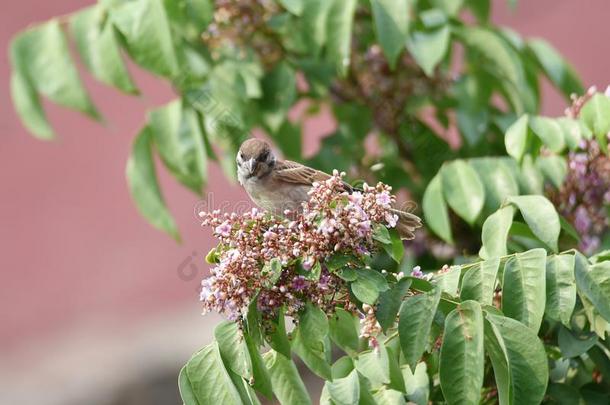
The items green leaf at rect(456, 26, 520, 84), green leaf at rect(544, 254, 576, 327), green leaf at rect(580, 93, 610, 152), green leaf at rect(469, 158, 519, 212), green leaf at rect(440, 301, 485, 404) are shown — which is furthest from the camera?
green leaf at rect(456, 26, 520, 84)

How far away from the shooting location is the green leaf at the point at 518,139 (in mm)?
3188

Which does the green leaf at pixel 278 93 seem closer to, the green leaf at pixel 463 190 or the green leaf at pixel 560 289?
the green leaf at pixel 463 190

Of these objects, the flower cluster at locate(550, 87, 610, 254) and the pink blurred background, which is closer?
the flower cluster at locate(550, 87, 610, 254)

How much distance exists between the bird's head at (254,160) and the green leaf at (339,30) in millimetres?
455

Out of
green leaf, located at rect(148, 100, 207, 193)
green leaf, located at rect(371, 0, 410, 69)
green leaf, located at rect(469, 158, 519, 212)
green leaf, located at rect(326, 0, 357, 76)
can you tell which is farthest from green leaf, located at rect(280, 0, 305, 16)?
green leaf, located at rect(469, 158, 519, 212)

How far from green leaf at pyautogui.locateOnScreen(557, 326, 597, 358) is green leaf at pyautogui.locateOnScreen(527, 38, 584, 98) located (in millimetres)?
1787

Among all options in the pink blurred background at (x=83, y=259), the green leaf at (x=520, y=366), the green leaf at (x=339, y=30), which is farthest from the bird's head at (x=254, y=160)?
the pink blurred background at (x=83, y=259)

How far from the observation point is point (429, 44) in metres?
3.95

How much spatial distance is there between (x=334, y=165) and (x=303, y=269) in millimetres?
1973

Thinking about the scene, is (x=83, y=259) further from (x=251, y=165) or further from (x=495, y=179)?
(x=495, y=179)

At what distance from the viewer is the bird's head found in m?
3.46

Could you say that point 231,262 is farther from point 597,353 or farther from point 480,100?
point 480,100

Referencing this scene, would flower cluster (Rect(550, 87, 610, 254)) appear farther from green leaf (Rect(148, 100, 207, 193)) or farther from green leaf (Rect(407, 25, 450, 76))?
green leaf (Rect(148, 100, 207, 193))

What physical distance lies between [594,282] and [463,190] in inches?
42.3
